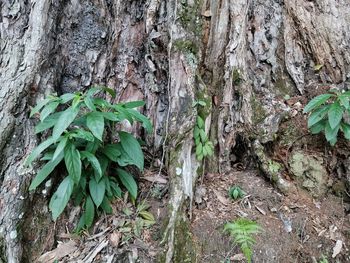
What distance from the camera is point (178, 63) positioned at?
2689 millimetres

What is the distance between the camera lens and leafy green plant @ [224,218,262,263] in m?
2.24

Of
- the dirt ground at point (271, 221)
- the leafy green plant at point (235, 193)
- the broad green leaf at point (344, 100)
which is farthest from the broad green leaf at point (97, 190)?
the broad green leaf at point (344, 100)

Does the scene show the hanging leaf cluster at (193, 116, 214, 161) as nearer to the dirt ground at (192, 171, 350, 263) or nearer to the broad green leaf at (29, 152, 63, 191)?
the dirt ground at (192, 171, 350, 263)

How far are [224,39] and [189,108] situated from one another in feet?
2.30

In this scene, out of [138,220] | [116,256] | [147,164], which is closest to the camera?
[116,256]

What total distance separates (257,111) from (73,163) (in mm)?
1518

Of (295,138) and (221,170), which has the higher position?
(295,138)

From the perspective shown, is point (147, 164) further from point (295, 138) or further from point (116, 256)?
point (295, 138)

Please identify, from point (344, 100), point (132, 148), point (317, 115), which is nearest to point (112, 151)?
point (132, 148)

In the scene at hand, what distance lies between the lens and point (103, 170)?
7.59 feet

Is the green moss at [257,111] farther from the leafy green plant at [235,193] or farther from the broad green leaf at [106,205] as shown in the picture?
the broad green leaf at [106,205]

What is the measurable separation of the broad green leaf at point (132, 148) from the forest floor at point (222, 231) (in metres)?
0.36

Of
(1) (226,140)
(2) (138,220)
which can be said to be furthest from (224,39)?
(2) (138,220)

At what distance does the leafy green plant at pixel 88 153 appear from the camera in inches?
83.0
